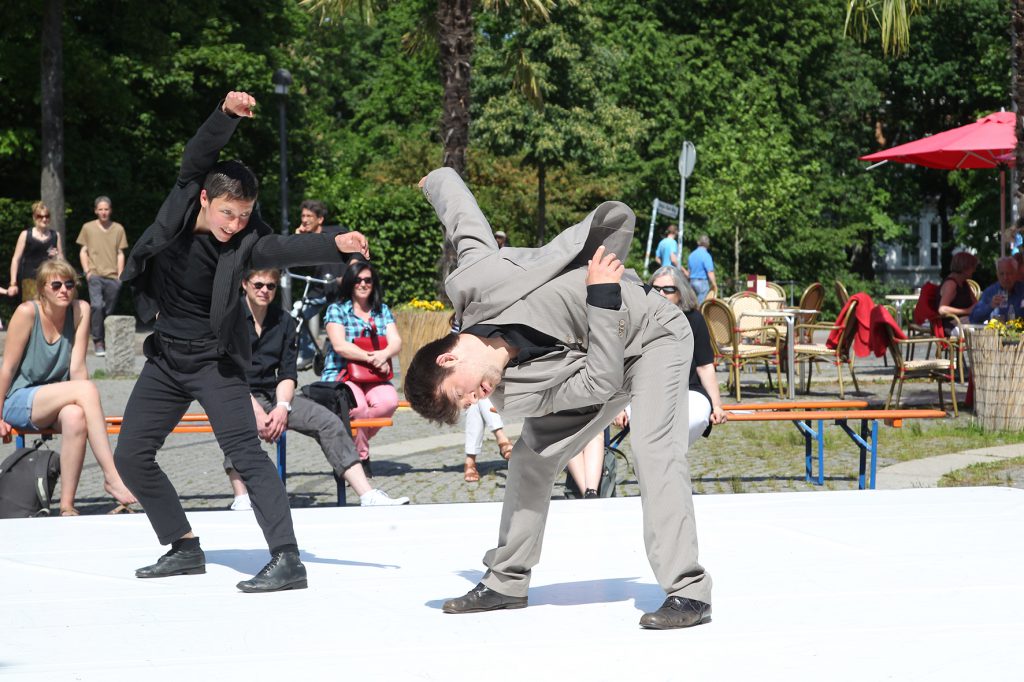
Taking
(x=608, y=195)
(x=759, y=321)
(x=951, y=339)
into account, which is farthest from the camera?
(x=608, y=195)

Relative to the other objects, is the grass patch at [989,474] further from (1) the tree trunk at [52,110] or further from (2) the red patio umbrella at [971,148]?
(1) the tree trunk at [52,110]

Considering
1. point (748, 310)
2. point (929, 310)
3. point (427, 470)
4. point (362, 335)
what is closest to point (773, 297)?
point (748, 310)

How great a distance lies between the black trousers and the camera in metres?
5.21

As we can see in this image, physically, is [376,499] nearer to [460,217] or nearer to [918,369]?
[460,217]

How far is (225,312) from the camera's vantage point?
203 inches

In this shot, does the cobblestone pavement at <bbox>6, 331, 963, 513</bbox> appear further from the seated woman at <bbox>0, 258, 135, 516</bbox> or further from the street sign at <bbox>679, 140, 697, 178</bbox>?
the street sign at <bbox>679, 140, 697, 178</bbox>

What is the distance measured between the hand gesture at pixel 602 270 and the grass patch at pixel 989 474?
16.5 ft

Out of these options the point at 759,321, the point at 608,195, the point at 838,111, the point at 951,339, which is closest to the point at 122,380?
the point at 759,321

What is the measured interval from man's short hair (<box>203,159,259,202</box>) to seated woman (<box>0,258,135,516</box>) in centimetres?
284

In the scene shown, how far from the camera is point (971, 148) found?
1547 cm

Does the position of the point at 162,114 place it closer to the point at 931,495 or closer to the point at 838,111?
the point at 838,111

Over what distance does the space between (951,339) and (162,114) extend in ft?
72.9

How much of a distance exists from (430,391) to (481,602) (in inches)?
43.9

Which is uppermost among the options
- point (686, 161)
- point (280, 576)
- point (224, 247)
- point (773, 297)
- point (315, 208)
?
point (686, 161)
